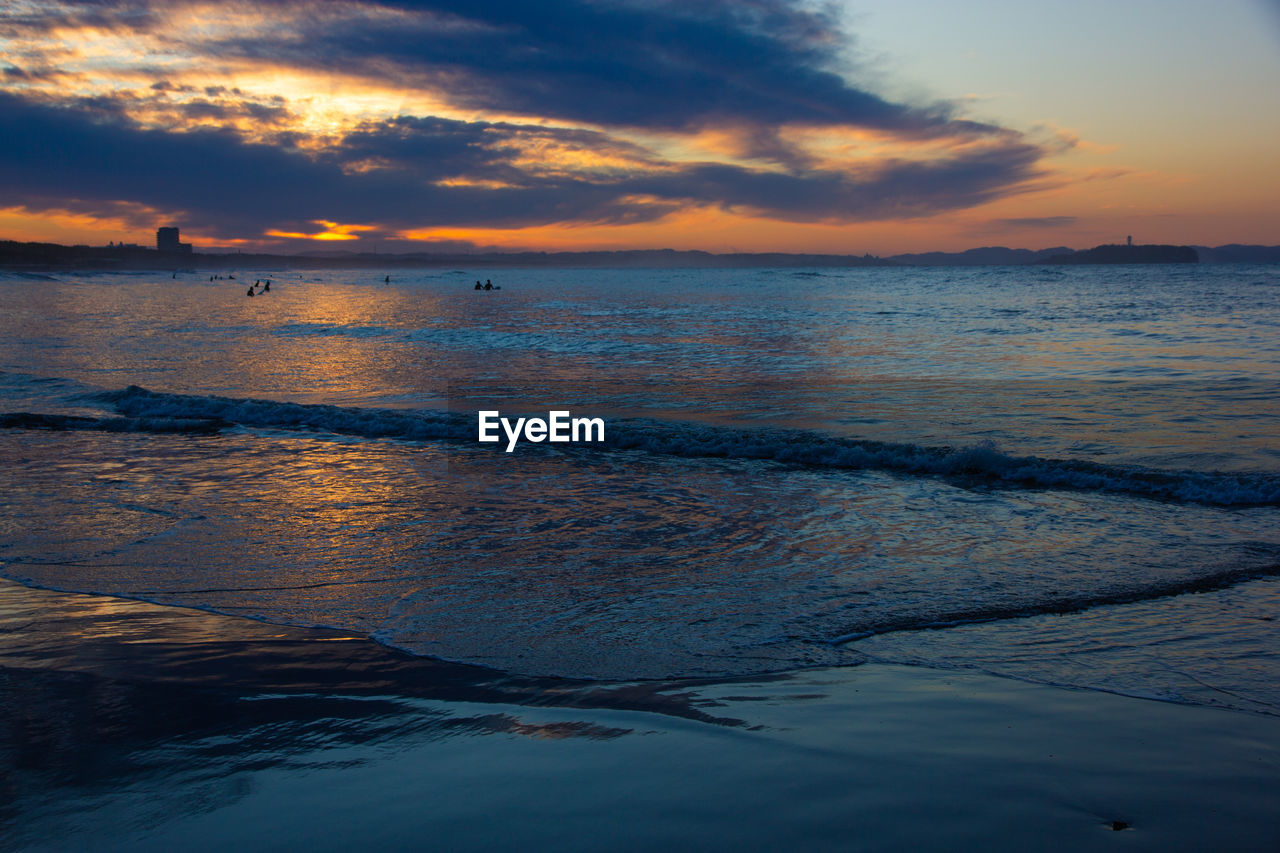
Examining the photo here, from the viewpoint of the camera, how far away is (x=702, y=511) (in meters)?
9.16

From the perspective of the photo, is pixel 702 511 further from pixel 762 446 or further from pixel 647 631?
pixel 762 446

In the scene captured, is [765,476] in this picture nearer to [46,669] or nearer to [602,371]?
[46,669]

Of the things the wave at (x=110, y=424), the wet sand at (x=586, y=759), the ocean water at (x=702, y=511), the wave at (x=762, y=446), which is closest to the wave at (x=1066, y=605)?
the ocean water at (x=702, y=511)

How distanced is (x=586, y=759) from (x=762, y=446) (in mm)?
9581

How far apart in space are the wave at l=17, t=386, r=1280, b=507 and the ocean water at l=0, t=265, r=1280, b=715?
72 mm

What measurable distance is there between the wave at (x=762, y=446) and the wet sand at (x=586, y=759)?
6778 millimetres

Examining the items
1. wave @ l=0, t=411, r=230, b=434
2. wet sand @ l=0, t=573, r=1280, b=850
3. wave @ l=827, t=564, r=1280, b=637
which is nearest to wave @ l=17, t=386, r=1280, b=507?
wave @ l=0, t=411, r=230, b=434

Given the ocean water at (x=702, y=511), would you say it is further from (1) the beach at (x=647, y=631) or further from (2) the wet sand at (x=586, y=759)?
(2) the wet sand at (x=586, y=759)

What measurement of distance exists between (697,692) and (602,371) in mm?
18797

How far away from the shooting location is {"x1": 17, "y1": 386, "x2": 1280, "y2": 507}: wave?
10.1 metres

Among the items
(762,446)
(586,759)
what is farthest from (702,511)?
(586,759)

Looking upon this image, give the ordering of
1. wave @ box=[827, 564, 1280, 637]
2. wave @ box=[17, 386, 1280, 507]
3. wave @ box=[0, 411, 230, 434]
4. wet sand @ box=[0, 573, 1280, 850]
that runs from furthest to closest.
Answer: wave @ box=[0, 411, 230, 434] < wave @ box=[17, 386, 1280, 507] < wave @ box=[827, 564, 1280, 637] < wet sand @ box=[0, 573, 1280, 850]

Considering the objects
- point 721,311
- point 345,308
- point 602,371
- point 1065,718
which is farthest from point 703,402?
point 345,308

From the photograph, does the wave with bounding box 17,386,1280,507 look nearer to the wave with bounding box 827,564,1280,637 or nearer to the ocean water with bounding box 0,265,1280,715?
the ocean water with bounding box 0,265,1280,715
